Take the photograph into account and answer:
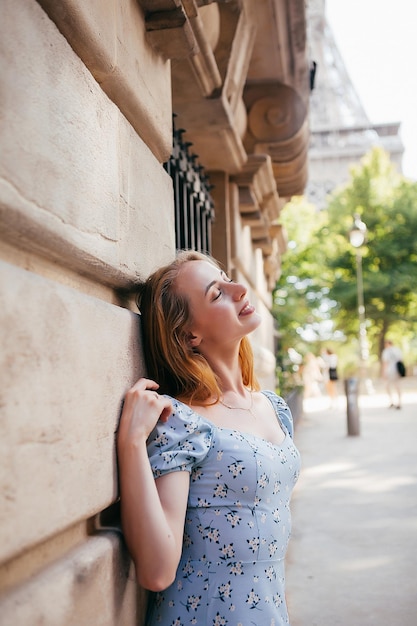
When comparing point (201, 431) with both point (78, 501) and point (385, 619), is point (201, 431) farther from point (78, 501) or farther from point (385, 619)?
point (385, 619)

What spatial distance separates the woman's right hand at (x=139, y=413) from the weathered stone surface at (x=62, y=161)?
32 cm

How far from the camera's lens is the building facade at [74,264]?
1.06m

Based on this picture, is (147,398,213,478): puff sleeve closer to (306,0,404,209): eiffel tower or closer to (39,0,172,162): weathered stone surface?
(39,0,172,162): weathered stone surface

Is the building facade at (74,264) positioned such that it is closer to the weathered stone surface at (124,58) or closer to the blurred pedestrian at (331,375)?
the weathered stone surface at (124,58)

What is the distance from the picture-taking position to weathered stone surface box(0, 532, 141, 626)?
106cm

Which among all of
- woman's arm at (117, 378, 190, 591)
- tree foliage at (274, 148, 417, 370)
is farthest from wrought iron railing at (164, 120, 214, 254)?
tree foliage at (274, 148, 417, 370)

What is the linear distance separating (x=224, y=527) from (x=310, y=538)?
3.31 m

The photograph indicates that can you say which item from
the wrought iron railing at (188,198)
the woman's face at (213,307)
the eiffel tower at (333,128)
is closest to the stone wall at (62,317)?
the woman's face at (213,307)

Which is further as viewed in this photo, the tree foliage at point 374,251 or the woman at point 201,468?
the tree foliage at point 374,251

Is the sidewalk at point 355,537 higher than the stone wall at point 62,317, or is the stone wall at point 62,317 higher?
the stone wall at point 62,317

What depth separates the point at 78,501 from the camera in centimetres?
130

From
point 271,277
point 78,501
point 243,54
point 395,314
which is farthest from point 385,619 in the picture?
point 395,314

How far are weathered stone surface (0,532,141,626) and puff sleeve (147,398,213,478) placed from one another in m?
0.23

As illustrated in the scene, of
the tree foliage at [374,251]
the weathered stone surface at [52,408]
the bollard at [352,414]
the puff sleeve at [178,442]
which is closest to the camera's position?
the weathered stone surface at [52,408]
